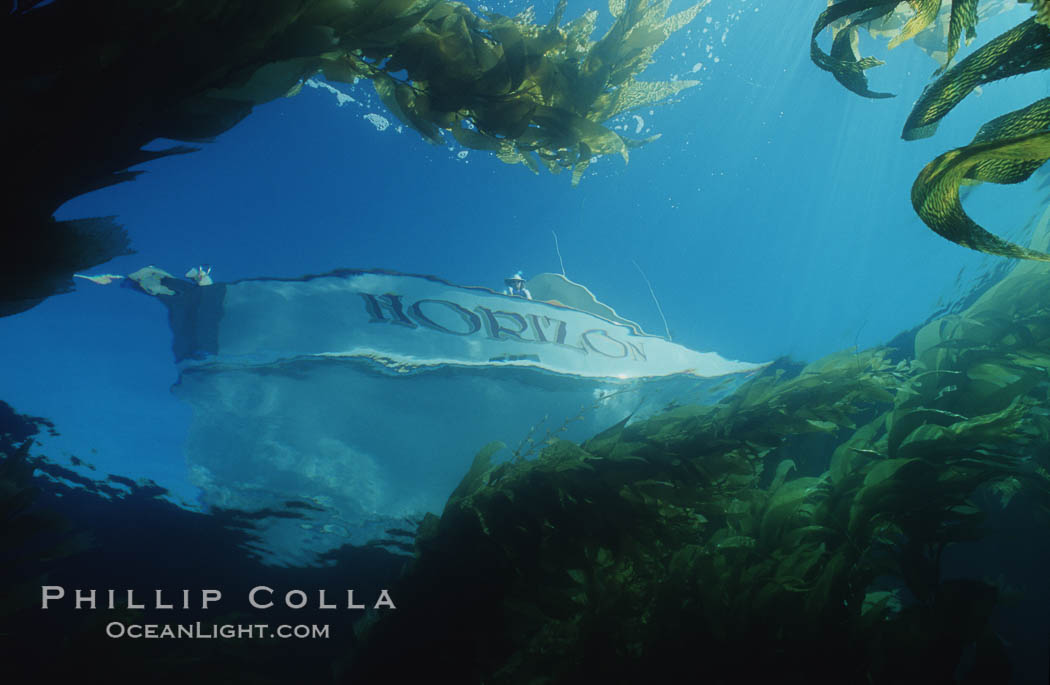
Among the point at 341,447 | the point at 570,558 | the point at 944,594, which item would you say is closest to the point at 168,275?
the point at 341,447

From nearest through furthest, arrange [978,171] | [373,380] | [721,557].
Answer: [978,171] → [721,557] → [373,380]

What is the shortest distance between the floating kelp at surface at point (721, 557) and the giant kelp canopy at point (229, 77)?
7.31 feet

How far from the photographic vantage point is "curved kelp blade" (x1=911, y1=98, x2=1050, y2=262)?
0.93 metres

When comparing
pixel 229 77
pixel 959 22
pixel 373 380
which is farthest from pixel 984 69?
pixel 373 380

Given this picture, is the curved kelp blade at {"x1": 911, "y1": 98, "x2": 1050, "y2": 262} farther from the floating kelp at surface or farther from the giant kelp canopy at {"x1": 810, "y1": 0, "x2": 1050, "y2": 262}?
the floating kelp at surface

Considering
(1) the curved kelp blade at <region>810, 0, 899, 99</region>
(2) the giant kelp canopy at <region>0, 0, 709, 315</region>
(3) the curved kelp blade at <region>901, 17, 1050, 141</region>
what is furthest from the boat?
(3) the curved kelp blade at <region>901, 17, 1050, 141</region>

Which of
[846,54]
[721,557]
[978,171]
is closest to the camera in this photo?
[978,171]

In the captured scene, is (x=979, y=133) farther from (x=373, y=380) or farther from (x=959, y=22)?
(x=373, y=380)

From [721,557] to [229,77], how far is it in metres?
3.44

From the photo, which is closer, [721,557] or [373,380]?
[721,557]

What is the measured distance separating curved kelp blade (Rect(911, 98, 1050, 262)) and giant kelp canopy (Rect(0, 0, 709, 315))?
1.62 m

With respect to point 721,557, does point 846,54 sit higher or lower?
higher

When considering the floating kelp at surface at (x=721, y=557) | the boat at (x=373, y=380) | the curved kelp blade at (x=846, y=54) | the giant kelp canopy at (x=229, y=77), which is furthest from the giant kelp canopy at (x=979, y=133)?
the boat at (x=373, y=380)

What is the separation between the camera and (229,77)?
142 centimetres
